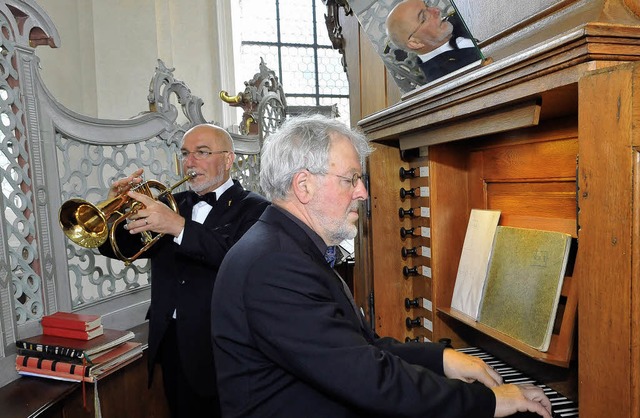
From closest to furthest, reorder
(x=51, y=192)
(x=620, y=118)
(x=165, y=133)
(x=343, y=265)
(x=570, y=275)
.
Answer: (x=620, y=118)
(x=570, y=275)
(x=51, y=192)
(x=165, y=133)
(x=343, y=265)

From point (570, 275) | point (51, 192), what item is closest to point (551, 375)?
point (570, 275)

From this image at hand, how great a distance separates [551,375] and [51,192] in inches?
92.4

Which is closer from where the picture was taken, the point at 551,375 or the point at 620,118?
the point at 620,118

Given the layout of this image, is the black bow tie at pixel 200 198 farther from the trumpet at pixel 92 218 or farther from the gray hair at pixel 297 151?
the gray hair at pixel 297 151

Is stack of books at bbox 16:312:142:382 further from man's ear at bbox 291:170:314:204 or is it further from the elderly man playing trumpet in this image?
man's ear at bbox 291:170:314:204

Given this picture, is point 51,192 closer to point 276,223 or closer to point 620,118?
point 276,223

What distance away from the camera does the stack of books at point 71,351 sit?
2.05 meters

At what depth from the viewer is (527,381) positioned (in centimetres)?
168

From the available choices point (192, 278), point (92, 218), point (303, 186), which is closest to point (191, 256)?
point (192, 278)

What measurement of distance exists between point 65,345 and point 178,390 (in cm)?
61

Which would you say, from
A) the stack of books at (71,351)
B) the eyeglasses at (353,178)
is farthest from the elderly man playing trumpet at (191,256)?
the eyeglasses at (353,178)

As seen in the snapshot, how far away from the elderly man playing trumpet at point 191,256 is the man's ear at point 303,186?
1.05m

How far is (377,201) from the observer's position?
7.86 ft

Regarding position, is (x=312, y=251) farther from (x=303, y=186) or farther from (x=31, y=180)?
(x=31, y=180)
